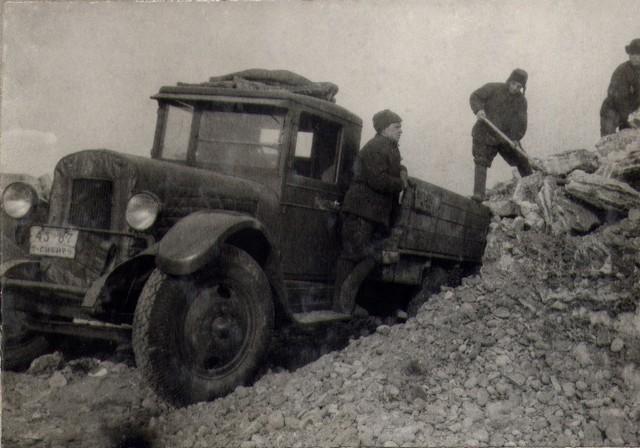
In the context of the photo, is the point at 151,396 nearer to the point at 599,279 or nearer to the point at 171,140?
the point at 171,140

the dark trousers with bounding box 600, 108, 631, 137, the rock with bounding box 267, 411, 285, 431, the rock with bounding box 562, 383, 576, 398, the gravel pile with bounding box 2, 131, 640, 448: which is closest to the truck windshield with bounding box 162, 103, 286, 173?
the gravel pile with bounding box 2, 131, 640, 448

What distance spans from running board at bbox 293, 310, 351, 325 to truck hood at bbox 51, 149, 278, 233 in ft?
2.60

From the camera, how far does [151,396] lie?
3.16 metres

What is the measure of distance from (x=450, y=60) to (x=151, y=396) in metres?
3.17

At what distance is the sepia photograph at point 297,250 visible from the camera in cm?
297

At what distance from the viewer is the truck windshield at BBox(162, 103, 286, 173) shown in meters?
4.00

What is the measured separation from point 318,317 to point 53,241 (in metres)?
1.81

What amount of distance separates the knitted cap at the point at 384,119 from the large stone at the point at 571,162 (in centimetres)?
170

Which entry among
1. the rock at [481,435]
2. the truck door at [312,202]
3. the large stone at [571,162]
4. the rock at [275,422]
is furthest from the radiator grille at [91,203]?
the large stone at [571,162]

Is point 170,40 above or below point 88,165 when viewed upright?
above

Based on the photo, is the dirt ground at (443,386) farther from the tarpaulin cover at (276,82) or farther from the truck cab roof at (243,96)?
the tarpaulin cover at (276,82)

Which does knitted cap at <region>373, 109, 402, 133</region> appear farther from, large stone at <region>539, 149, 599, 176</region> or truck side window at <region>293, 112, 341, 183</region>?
large stone at <region>539, 149, 599, 176</region>

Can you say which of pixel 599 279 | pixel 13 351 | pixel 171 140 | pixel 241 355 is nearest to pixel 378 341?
pixel 241 355

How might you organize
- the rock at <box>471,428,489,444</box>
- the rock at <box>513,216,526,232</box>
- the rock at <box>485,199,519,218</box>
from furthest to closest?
the rock at <box>485,199,519,218</box> < the rock at <box>513,216,526,232</box> < the rock at <box>471,428,489,444</box>
